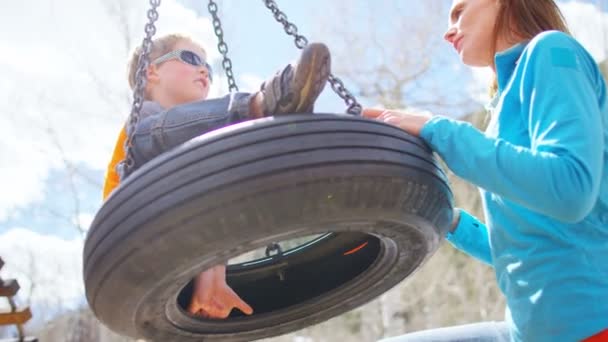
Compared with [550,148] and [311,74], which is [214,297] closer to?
[311,74]

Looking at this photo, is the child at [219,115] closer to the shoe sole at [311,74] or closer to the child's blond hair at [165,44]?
the shoe sole at [311,74]

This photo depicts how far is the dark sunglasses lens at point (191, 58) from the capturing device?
2.20 meters

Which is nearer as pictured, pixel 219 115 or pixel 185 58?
pixel 219 115

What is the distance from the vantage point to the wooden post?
3.63 meters

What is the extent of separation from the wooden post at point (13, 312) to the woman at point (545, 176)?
10.3ft

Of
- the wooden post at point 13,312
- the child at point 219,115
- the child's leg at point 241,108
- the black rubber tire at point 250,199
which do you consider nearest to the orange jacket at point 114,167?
the child at point 219,115

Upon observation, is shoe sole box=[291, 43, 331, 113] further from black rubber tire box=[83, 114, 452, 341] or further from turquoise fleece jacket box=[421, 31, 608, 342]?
turquoise fleece jacket box=[421, 31, 608, 342]

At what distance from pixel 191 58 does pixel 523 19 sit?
48.7 inches

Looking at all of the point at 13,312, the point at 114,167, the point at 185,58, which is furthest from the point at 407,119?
the point at 13,312

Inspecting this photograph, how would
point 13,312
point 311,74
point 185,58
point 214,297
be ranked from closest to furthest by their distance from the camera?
point 311,74, point 214,297, point 185,58, point 13,312

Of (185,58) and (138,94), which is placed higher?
(185,58)

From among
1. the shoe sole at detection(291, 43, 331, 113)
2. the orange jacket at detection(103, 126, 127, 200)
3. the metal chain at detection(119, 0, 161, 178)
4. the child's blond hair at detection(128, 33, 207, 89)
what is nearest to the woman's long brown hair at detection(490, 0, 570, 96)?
the shoe sole at detection(291, 43, 331, 113)

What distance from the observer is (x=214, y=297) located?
166cm

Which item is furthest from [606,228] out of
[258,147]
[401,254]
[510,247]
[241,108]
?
[241,108]
